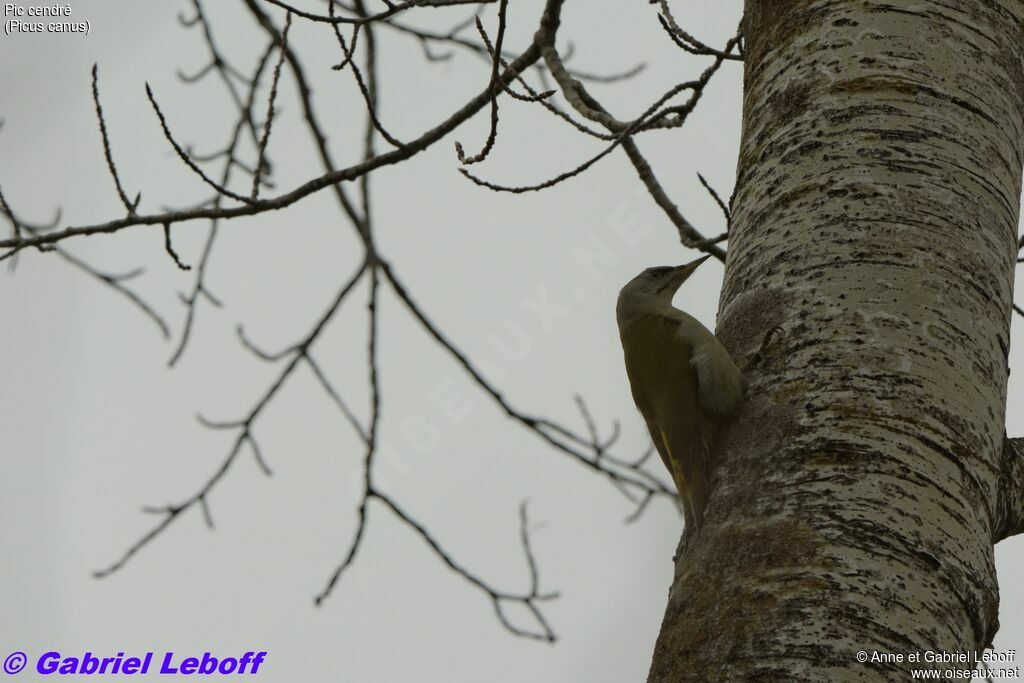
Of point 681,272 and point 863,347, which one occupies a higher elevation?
point 681,272

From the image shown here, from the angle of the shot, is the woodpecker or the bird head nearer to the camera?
the woodpecker

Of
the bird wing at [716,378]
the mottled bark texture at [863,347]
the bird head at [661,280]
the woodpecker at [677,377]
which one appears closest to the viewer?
the mottled bark texture at [863,347]

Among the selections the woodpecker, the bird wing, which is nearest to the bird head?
the woodpecker

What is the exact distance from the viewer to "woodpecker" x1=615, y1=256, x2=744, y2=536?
7.72 feet

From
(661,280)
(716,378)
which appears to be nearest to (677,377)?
(716,378)

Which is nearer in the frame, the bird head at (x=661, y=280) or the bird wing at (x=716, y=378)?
the bird wing at (x=716, y=378)

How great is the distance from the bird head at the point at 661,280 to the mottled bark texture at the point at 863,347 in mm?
1252

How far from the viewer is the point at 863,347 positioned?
2.01 m

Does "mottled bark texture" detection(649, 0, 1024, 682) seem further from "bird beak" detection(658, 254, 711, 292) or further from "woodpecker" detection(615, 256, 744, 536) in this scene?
"bird beak" detection(658, 254, 711, 292)

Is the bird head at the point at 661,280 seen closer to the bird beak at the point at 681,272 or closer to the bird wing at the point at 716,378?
the bird beak at the point at 681,272

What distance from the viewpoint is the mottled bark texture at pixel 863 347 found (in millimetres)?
1731

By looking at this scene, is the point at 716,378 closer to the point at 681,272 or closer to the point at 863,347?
the point at 863,347

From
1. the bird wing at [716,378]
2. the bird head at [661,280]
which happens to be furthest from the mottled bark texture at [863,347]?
the bird head at [661,280]

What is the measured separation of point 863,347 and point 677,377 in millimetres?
1007
